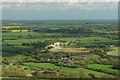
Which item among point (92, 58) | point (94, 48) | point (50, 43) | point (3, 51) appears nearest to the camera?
point (92, 58)

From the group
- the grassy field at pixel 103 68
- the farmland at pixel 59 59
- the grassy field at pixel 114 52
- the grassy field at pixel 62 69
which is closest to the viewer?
the grassy field at pixel 62 69

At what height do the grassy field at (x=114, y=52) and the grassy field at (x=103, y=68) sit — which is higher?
the grassy field at (x=114, y=52)

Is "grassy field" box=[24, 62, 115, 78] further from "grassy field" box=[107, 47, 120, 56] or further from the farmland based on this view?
"grassy field" box=[107, 47, 120, 56]

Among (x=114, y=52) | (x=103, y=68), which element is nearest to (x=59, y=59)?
(x=103, y=68)

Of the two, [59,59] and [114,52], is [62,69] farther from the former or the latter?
[114,52]

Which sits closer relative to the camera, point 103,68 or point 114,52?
point 103,68

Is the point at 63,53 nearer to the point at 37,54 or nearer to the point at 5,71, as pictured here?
the point at 37,54

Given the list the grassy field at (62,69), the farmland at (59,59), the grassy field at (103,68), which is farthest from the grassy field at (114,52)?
the grassy field at (62,69)

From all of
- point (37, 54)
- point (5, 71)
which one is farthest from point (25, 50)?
point (5, 71)

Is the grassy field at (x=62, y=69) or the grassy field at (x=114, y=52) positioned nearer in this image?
the grassy field at (x=62, y=69)

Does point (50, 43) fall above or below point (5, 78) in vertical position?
above

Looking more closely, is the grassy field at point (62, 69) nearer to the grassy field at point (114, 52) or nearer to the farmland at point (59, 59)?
the farmland at point (59, 59)
